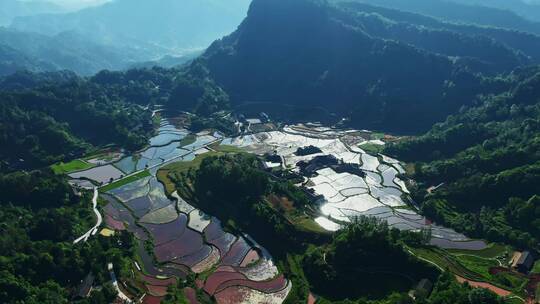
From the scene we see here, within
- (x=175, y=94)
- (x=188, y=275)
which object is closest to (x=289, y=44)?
(x=175, y=94)

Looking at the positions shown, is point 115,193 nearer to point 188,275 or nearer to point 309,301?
point 188,275

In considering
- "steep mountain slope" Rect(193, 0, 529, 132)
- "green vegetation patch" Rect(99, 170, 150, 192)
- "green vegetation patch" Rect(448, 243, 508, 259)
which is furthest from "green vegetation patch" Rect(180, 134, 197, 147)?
"green vegetation patch" Rect(448, 243, 508, 259)

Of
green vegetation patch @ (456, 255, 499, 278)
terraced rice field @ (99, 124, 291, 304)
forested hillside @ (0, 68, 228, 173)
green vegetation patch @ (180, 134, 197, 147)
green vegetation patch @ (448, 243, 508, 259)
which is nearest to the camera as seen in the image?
green vegetation patch @ (456, 255, 499, 278)

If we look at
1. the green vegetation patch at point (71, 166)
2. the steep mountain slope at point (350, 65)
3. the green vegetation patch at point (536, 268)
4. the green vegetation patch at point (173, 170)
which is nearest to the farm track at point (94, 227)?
the green vegetation patch at point (173, 170)

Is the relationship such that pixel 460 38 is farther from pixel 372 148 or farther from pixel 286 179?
pixel 286 179

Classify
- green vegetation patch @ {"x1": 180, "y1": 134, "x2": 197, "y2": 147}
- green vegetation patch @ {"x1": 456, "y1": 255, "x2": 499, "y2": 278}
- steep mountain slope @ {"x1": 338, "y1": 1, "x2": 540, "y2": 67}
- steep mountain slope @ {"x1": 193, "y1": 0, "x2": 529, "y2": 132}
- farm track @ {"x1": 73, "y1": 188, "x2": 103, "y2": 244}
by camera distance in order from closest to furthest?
1. green vegetation patch @ {"x1": 456, "y1": 255, "x2": 499, "y2": 278}
2. farm track @ {"x1": 73, "y1": 188, "x2": 103, "y2": 244}
3. green vegetation patch @ {"x1": 180, "y1": 134, "x2": 197, "y2": 147}
4. steep mountain slope @ {"x1": 193, "y1": 0, "x2": 529, "y2": 132}
5. steep mountain slope @ {"x1": 338, "y1": 1, "x2": 540, "y2": 67}

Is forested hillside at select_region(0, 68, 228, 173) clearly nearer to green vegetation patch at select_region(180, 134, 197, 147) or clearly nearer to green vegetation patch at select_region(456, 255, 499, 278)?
green vegetation patch at select_region(180, 134, 197, 147)

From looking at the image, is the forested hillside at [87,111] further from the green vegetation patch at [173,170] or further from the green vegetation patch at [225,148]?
the green vegetation patch at [173,170]
